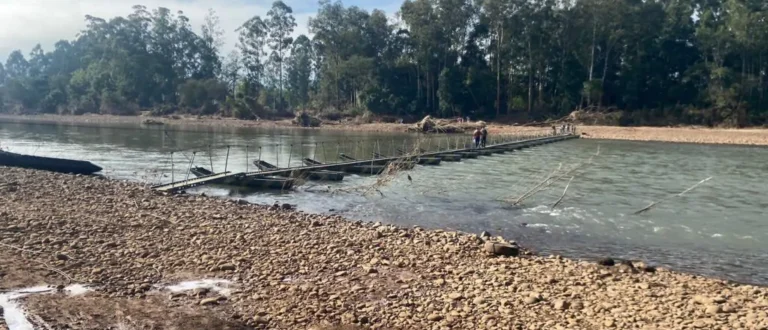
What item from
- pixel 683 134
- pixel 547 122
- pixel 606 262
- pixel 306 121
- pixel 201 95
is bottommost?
pixel 606 262

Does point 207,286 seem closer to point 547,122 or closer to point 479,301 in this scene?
point 479,301

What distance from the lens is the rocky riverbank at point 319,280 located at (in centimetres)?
758

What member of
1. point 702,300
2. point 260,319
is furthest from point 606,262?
point 260,319

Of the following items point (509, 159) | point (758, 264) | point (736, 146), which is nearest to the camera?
point (758, 264)

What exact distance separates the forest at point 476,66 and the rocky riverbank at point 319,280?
56814 millimetres

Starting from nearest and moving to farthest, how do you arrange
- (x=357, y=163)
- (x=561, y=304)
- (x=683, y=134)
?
(x=561, y=304) < (x=357, y=163) < (x=683, y=134)

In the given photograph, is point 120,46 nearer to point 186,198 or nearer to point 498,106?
point 498,106

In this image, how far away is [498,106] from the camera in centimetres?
7144

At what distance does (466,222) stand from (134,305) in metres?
9.88

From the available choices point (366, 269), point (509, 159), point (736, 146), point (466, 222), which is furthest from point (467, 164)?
point (736, 146)

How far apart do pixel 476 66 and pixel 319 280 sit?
6664cm

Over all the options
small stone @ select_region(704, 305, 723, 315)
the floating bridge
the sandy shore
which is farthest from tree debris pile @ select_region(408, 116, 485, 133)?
small stone @ select_region(704, 305, 723, 315)

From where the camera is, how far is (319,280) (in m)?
9.28

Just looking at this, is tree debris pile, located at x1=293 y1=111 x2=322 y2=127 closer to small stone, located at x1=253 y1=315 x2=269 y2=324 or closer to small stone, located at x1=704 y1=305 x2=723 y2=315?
small stone, located at x1=253 y1=315 x2=269 y2=324
